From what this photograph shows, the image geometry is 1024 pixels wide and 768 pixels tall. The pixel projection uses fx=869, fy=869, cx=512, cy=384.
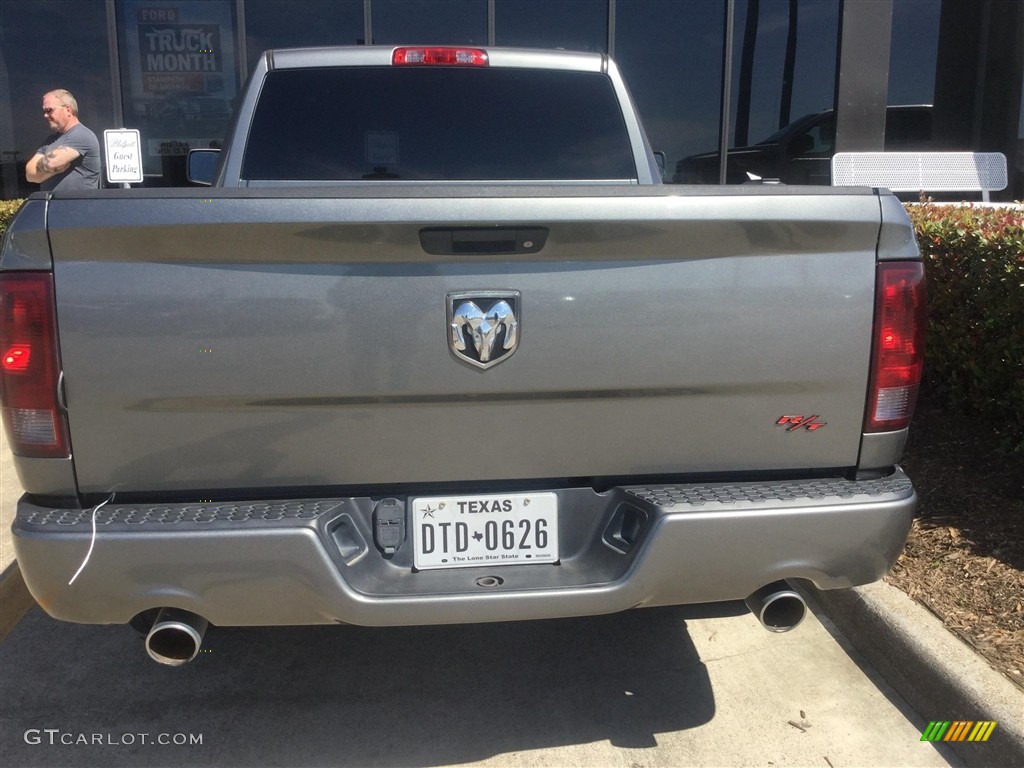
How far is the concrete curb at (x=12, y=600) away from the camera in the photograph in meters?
3.34

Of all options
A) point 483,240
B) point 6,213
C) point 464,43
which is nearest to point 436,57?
point 483,240

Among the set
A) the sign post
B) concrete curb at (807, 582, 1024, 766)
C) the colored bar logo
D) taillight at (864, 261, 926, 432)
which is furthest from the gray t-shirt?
the colored bar logo

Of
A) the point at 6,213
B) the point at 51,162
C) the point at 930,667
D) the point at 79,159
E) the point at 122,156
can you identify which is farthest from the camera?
the point at 6,213

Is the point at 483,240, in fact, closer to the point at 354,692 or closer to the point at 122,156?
the point at 354,692

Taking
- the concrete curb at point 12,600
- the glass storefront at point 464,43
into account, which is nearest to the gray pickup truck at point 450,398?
the concrete curb at point 12,600

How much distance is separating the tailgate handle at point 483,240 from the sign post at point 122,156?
4051 mm

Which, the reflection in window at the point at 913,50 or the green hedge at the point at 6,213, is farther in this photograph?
the reflection in window at the point at 913,50

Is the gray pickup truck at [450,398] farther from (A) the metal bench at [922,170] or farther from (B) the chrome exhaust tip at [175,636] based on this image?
(A) the metal bench at [922,170]

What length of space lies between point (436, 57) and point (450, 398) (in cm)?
185

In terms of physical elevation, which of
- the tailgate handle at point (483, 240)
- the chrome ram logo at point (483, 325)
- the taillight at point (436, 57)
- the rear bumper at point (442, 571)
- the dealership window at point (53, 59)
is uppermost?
the dealership window at point (53, 59)

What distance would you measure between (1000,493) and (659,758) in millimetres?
2088

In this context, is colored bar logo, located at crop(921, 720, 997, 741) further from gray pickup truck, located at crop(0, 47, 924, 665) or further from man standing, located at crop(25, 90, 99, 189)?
man standing, located at crop(25, 90, 99, 189)

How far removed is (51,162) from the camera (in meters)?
6.12

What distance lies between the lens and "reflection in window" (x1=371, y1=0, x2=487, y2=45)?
8.61 meters
